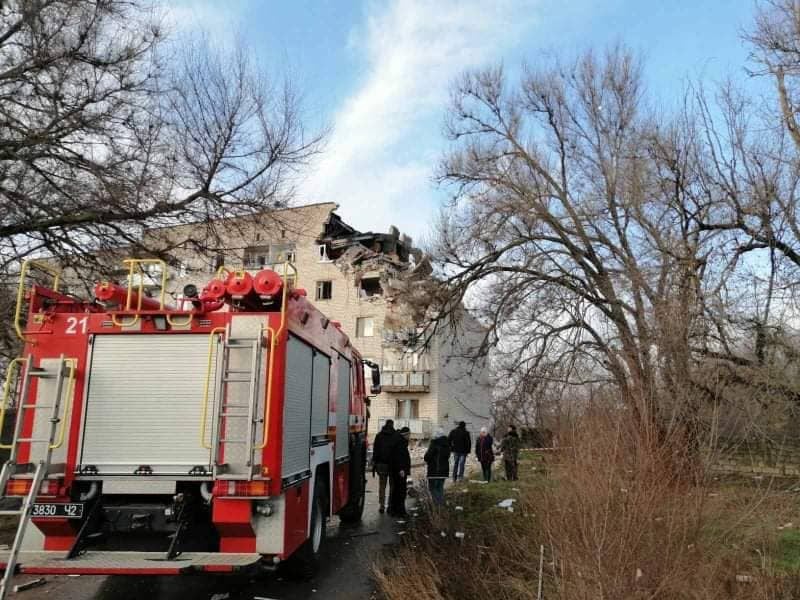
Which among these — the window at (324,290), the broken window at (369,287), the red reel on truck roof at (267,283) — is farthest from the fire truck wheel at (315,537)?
the window at (324,290)

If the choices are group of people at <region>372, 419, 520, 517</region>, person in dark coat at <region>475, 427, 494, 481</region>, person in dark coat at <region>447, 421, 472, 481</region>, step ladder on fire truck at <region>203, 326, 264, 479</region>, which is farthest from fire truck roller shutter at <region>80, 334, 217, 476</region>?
person in dark coat at <region>475, 427, 494, 481</region>

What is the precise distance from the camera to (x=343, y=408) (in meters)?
9.40

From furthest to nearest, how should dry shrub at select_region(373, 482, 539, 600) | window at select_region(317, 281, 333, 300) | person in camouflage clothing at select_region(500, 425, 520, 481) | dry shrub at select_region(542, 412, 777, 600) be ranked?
window at select_region(317, 281, 333, 300) < person in camouflage clothing at select_region(500, 425, 520, 481) < dry shrub at select_region(373, 482, 539, 600) < dry shrub at select_region(542, 412, 777, 600)

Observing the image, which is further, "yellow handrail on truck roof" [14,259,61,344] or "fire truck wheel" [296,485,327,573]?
"fire truck wheel" [296,485,327,573]

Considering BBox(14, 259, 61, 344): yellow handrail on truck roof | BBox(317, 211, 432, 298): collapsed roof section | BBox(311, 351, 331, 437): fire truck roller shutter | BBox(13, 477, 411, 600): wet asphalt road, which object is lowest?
BBox(13, 477, 411, 600): wet asphalt road

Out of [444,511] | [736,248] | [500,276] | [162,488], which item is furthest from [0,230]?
[736,248]

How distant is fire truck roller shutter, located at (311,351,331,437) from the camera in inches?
285

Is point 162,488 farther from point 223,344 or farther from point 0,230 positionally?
point 0,230

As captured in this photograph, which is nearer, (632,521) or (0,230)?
(632,521)

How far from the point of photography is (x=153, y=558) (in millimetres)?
5449

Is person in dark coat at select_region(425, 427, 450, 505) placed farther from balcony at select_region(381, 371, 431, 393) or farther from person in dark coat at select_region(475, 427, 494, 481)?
balcony at select_region(381, 371, 431, 393)

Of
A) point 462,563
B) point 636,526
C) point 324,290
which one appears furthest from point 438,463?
point 324,290

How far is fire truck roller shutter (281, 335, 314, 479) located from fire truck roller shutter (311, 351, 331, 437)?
0.66 ft

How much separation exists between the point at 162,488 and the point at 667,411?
15.0 feet
